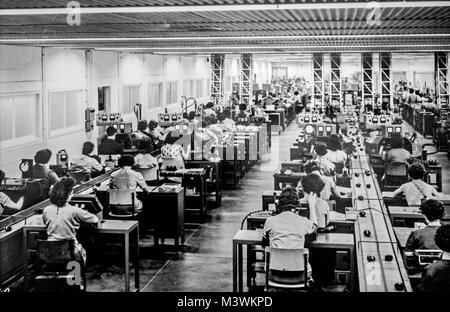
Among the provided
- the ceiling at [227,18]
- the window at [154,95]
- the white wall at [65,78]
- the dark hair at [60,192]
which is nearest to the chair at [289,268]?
the dark hair at [60,192]

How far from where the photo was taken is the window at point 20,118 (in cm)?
1239

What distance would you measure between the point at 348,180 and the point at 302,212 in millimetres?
2667

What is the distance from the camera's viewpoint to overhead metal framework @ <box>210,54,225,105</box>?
85.9 feet

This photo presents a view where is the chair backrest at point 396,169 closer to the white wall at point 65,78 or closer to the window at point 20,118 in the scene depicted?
the white wall at point 65,78

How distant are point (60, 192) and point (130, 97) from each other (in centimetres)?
1464

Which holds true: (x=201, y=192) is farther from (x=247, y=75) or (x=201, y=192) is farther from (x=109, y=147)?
(x=247, y=75)

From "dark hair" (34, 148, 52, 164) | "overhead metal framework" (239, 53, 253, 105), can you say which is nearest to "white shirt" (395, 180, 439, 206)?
"dark hair" (34, 148, 52, 164)

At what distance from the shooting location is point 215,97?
26.3 meters

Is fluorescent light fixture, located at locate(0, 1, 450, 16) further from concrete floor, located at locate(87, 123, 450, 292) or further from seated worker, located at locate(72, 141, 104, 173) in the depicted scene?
seated worker, located at locate(72, 141, 104, 173)

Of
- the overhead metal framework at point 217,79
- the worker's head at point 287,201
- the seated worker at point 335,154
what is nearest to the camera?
the worker's head at point 287,201

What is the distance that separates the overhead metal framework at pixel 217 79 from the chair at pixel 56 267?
70.0 ft

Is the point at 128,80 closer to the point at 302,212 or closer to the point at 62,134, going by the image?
the point at 62,134

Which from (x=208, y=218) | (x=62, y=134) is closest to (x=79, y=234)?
(x=208, y=218)

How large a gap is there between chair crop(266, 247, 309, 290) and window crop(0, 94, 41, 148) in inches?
366
